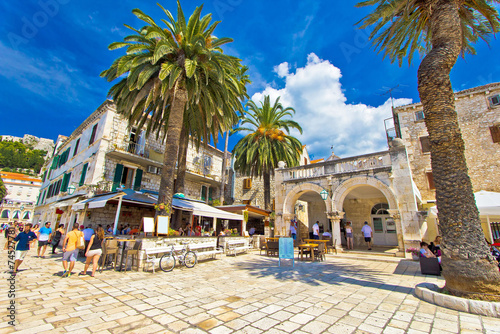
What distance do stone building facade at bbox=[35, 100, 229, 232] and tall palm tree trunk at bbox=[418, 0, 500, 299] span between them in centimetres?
1421

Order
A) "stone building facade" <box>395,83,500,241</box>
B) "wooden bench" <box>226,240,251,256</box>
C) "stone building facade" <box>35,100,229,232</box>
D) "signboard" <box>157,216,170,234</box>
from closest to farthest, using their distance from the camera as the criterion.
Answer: "signboard" <box>157,216,170,234</box> → "wooden bench" <box>226,240,251,256</box> → "stone building facade" <box>395,83,500,241</box> → "stone building facade" <box>35,100,229,232</box>

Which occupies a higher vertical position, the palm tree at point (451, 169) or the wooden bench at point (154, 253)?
the palm tree at point (451, 169)

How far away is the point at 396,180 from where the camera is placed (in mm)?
11203

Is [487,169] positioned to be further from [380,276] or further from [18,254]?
[18,254]

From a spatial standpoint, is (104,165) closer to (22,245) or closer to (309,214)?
(22,245)

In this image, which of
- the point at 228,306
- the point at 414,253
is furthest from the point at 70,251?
the point at 414,253

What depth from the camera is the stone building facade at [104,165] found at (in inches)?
599

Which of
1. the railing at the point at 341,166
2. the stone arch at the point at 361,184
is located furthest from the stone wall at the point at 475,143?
the stone arch at the point at 361,184

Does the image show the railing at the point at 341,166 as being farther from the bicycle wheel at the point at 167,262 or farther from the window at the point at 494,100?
the window at the point at 494,100

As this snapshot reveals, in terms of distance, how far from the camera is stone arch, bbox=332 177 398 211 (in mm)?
11190

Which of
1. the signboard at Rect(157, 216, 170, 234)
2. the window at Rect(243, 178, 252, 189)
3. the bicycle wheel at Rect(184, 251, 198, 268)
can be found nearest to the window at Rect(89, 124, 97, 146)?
the signboard at Rect(157, 216, 170, 234)

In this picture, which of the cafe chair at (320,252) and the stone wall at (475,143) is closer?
the cafe chair at (320,252)

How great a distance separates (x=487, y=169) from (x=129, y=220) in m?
24.6

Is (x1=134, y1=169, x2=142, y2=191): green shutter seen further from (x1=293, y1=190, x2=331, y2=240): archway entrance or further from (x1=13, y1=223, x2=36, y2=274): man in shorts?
(x1=293, y1=190, x2=331, y2=240): archway entrance
